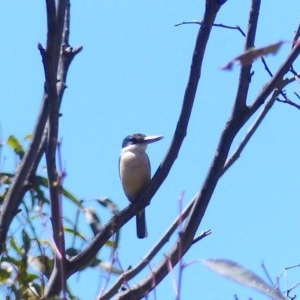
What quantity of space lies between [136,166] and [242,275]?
4.23 meters

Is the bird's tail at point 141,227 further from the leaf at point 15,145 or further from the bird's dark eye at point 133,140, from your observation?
the leaf at point 15,145

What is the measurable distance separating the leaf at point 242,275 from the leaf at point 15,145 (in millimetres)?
1547

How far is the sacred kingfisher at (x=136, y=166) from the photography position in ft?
17.7

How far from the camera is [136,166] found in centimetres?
554

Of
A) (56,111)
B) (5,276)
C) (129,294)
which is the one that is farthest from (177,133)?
(5,276)

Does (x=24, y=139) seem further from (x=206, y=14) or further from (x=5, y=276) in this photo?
(x=206, y=14)

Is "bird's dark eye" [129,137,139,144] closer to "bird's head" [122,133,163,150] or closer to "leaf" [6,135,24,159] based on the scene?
"bird's head" [122,133,163,150]

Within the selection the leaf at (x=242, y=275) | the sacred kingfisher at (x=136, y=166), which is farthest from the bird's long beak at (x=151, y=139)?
the leaf at (x=242, y=275)

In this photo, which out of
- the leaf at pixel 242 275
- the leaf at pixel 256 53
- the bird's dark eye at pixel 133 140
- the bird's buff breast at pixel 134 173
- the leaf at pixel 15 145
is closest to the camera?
the leaf at pixel 256 53

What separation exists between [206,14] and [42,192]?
30.3 inches

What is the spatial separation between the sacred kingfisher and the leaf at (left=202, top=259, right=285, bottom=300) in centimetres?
368

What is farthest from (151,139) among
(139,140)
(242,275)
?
(242,275)

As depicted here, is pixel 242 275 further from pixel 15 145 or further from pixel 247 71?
pixel 15 145

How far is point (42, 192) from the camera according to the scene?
246cm
